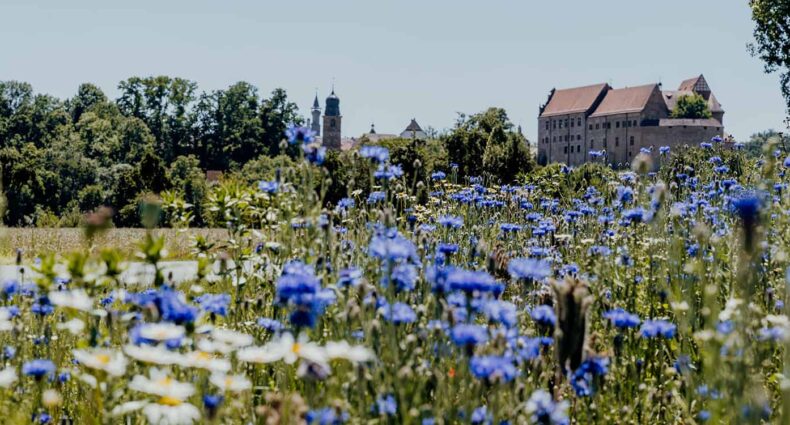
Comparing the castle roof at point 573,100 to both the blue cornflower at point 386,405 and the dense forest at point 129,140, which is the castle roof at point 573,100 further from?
the blue cornflower at point 386,405

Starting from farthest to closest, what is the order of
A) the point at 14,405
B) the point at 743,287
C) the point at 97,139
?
the point at 97,139, the point at 14,405, the point at 743,287

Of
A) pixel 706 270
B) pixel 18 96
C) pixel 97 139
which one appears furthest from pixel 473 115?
pixel 706 270

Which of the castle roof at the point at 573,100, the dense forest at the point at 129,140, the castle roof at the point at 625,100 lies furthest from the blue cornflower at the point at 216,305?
the castle roof at the point at 573,100

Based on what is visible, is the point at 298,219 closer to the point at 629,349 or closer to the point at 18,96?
the point at 629,349

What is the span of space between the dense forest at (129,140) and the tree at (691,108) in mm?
19569

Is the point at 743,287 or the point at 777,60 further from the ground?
the point at 777,60

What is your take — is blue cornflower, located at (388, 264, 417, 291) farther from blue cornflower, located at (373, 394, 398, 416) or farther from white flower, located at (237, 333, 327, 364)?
white flower, located at (237, 333, 327, 364)

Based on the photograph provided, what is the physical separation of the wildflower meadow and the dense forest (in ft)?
128

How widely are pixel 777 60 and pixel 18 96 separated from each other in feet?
199

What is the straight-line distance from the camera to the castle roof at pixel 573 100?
252 ft

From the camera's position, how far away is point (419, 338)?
3033 millimetres

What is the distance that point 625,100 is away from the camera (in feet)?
243

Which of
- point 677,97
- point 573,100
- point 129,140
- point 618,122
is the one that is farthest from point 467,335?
point 677,97

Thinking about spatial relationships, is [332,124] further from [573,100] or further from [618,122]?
[618,122]
